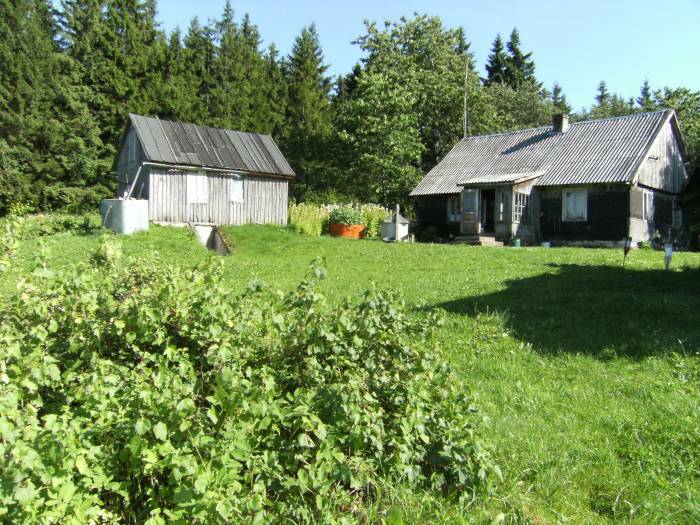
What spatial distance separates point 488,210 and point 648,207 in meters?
6.05

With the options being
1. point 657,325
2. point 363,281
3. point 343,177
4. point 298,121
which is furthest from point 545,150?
point 298,121

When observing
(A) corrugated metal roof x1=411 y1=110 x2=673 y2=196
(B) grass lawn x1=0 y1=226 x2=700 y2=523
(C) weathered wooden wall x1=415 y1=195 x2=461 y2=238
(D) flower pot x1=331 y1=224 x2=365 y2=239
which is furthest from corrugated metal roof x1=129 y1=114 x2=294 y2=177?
(B) grass lawn x1=0 y1=226 x2=700 y2=523

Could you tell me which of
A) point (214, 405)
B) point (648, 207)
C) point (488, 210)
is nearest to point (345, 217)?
point (488, 210)

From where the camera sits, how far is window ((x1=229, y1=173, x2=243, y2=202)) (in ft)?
69.2

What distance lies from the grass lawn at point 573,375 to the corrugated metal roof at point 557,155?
927cm

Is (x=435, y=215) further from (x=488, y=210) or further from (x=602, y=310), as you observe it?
(x=602, y=310)

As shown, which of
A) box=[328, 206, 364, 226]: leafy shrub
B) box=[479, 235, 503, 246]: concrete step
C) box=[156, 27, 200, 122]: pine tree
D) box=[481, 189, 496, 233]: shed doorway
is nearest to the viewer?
box=[479, 235, 503, 246]: concrete step

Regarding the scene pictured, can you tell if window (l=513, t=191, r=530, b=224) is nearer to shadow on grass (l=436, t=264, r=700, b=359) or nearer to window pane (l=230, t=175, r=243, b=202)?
shadow on grass (l=436, t=264, r=700, b=359)

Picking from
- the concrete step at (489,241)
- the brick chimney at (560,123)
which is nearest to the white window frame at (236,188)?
the concrete step at (489,241)

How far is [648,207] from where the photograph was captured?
20.5 metres

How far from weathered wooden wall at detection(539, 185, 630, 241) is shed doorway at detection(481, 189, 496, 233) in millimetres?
1971

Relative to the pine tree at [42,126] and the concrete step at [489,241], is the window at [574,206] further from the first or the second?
the pine tree at [42,126]

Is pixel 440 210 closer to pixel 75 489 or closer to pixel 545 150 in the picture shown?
pixel 545 150

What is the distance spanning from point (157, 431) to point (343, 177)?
97.6ft
